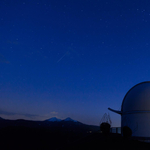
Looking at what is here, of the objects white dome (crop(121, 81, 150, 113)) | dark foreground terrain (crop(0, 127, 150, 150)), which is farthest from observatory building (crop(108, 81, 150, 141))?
dark foreground terrain (crop(0, 127, 150, 150))

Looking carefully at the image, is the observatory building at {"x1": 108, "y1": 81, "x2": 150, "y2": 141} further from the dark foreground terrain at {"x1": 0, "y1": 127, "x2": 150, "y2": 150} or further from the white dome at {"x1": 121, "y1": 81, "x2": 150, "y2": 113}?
the dark foreground terrain at {"x1": 0, "y1": 127, "x2": 150, "y2": 150}

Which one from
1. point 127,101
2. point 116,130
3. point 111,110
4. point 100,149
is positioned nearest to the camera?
point 100,149

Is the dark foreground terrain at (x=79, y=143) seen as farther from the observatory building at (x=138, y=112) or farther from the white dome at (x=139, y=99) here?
the white dome at (x=139, y=99)

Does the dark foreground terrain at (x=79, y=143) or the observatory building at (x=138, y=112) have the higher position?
the observatory building at (x=138, y=112)

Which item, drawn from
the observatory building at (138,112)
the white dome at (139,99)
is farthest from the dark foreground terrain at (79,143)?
the white dome at (139,99)

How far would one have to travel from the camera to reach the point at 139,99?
19.0m

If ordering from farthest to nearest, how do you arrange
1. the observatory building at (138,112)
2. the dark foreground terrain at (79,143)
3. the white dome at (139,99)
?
the white dome at (139,99) < the observatory building at (138,112) < the dark foreground terrain at (79,143)

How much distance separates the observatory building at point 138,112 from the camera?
58.1 ft

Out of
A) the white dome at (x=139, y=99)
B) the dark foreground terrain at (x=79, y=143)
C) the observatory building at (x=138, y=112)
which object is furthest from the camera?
the white dome at (x=139, y=99)

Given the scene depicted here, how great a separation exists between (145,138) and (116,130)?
955cm

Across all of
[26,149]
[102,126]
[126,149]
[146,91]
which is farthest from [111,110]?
[26,149]

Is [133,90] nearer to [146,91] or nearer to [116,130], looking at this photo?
[146,91]

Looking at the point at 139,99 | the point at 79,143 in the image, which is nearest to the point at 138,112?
the point at 139,99

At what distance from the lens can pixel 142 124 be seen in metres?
17.8
